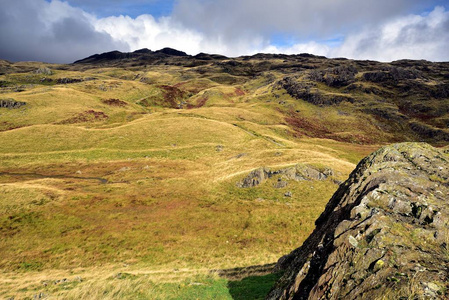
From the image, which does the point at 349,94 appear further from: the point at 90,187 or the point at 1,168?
the point at 1,168

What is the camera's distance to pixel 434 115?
13775 cm

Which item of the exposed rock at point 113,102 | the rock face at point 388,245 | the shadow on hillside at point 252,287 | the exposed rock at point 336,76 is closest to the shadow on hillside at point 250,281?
the shadow on hillside at point 252,287

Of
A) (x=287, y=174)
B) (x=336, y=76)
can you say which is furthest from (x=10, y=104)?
(x=336, y=76)

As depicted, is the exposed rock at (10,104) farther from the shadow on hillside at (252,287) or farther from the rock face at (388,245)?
the rock face at (388,245)

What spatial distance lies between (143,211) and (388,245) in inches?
1501

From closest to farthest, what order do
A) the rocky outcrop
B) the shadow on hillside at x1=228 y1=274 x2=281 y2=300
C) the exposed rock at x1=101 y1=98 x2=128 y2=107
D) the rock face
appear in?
the rock face < the shadow on hillside at x1=228 y1=274 x2=281 y2=300 < the rocky outcrop < the exposed rock at x1=101 y1=98 x2=128 y2=107

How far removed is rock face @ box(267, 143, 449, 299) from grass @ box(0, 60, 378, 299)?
980cm

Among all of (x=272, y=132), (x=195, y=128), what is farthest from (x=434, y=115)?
(x=195, y=128)

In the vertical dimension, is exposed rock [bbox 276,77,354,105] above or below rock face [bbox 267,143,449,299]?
above

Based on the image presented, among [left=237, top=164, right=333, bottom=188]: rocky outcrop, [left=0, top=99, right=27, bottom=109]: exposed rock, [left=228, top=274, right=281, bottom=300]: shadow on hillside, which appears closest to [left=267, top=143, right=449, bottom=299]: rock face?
[left=228, top=274, right=281, bottom=300]: shadow on hillside

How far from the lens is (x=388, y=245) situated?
330 inches

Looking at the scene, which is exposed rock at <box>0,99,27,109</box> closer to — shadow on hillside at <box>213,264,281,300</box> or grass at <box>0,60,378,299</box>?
grass at <box>0,60,378,299</box>

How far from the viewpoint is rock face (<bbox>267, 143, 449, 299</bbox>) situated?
707 centimetres

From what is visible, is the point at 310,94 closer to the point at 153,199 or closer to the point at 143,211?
the point at 153,199
